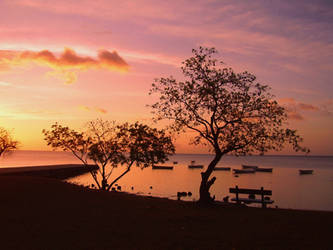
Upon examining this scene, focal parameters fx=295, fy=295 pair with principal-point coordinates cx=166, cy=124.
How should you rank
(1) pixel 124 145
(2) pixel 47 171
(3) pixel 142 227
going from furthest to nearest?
(2) pixel 47 171 → (1) pixel 124 145 → (3) pixel 142 227

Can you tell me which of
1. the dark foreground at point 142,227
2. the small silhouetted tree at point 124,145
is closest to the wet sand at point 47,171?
the small silhouetted tree at point 124,145

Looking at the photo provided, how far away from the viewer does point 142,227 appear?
43.9ft

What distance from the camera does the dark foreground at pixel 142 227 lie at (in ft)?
35.6

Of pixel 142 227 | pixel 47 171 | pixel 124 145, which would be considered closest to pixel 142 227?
pixel 142 227

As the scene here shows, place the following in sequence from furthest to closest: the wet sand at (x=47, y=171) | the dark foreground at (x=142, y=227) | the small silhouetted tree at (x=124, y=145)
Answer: the wet sand at (x=47, y=171)
the small silhouetted tree at (x=124, y=145)
the dark foreground at (x=142, y=227)

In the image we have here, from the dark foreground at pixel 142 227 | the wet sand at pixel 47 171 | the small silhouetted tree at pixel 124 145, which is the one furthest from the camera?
the wet sand at pixel 47 171

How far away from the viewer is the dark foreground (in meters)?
10.8

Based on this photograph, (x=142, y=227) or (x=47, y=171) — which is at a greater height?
(x=47, y=171)

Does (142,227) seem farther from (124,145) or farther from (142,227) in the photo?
(124,145)

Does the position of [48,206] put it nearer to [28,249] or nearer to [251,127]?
[28,249]

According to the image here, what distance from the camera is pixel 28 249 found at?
9.97m

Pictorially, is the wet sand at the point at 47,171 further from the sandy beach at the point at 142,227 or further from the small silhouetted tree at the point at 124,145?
A: the sandy beach at the point at 142,227

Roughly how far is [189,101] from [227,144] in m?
4.22

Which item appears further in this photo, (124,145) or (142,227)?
(124,145)
